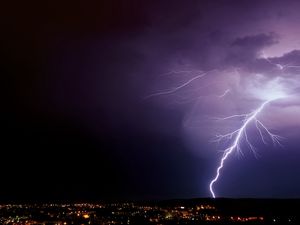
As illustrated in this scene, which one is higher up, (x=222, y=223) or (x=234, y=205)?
(x=234, y=205)

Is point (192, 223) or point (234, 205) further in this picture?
point (234, 205)

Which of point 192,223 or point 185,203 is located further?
point 185,203

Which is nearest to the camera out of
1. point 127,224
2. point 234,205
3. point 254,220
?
point 127,224

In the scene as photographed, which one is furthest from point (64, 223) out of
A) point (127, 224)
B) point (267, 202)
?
point (267, 202)

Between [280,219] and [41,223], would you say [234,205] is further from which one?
[41,223]

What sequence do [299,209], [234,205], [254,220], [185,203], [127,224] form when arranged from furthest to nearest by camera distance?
[185,203] → [234,205] → [299,209] → [254,220] → [127,224]

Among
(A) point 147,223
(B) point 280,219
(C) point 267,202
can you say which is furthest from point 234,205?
(A) point 147,223

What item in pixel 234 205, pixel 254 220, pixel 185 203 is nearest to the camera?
pixel 254 220

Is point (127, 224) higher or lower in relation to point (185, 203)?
lower

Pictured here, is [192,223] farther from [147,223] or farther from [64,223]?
[64,223]
